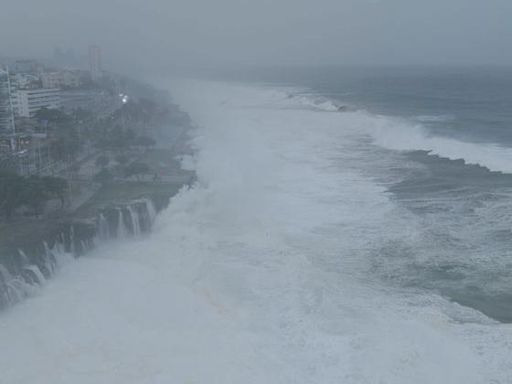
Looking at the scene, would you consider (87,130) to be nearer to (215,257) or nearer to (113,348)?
(215,257)

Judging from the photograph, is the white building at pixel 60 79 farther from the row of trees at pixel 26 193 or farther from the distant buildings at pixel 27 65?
the row of trees at pixel 26 193

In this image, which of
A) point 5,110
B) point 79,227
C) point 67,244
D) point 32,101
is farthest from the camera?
point 32,101

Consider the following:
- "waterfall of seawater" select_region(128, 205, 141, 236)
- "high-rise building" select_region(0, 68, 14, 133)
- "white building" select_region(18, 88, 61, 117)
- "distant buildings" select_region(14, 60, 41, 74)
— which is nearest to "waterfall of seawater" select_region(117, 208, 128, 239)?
"waterfall of seawater" select_region(128, 205, 141, 236)

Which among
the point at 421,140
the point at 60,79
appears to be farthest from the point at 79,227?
the point at 60,79

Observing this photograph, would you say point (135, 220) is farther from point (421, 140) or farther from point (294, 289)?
point (421, 140)

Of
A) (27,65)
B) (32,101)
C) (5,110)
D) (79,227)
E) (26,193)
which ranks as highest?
(27,65)

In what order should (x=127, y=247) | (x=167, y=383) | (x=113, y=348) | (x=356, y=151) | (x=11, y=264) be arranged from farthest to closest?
(x=356, y=151) → (x=127, y=247) → (x=11, y=264) → (x=113, y=348) → (x=167, y=383)

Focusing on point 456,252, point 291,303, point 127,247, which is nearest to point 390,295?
point 291,303

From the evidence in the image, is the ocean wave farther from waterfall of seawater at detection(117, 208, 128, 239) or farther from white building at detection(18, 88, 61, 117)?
white building at detection(18, 88, 61, 117)
